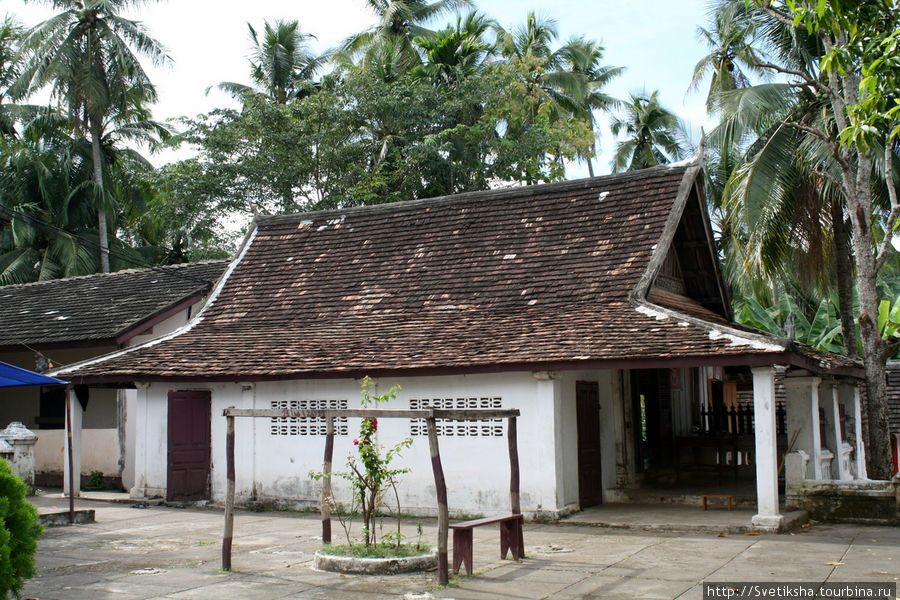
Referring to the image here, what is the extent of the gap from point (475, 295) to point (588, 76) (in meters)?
27.6

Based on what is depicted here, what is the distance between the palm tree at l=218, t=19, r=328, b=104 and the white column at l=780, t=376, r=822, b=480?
23.7m

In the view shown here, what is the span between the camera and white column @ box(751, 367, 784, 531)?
11.2 metres

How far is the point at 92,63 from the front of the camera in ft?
99.7

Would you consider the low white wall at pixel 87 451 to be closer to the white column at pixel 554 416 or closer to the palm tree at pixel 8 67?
the white column at pixel 554 416

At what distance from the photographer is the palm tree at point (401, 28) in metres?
33.3

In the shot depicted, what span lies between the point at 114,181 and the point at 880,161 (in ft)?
90.2

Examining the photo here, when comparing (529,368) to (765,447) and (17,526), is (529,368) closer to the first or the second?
(765,447)

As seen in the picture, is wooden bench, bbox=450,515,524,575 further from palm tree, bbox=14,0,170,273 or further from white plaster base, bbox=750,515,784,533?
palm tree, bbox=14,0,170,273

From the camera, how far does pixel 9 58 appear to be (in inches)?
1366

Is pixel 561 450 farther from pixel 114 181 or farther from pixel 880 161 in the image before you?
pixel 114 181

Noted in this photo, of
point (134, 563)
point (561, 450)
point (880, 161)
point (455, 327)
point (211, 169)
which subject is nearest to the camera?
point (134, 563)

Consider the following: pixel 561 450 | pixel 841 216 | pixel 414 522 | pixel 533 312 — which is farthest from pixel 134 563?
pixel 841 216

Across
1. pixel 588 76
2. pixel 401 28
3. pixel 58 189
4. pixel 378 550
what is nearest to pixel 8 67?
pixel 58 189

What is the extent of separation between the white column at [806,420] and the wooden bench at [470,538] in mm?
5369
